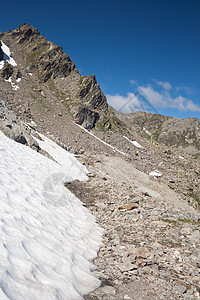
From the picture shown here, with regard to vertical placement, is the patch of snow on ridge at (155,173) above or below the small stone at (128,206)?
above

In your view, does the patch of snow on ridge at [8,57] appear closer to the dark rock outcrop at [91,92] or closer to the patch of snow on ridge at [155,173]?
the dark rock outcrop at [91,92]

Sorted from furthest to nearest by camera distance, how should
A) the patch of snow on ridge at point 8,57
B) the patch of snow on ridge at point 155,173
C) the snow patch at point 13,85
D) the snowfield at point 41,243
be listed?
the patch of snow on ridge at point 8,57, the snow patch at point 13,85, the patch of snow on ridge at point 155,173, the snowfield at point 41,243

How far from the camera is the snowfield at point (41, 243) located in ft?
12.6

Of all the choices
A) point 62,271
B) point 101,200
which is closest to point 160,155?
point 101,200

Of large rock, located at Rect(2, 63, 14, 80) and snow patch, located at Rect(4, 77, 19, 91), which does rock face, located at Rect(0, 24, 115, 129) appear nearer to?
large rock, located at Rect(2, 63, 14, 80)

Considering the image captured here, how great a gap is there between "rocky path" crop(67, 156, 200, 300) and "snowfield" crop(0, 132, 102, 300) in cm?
57

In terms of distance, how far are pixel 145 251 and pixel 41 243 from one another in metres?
3.93

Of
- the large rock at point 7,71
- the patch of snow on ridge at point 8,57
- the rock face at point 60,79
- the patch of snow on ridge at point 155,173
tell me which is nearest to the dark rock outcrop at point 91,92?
the rock face at point 60,79

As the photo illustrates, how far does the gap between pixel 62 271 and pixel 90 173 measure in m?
15.5

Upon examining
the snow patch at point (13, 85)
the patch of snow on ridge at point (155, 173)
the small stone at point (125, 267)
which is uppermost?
the patch of snow on ridge at point (155, 173)

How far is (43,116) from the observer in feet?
146

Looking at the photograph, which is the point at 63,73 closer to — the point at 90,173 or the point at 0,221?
the point at 90,173

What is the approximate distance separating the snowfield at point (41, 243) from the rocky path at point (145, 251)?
1.87 ft

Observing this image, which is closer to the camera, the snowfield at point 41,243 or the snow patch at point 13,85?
the snowfield at point 41,243
